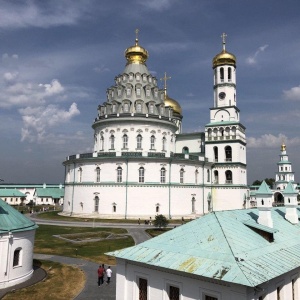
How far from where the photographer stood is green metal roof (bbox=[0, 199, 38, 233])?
18.8 metres

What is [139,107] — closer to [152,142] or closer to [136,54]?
[152,142]

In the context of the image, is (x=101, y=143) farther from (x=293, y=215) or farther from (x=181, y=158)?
(x=293, y=215)

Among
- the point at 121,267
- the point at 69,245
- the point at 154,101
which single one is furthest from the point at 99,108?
the point at 121,267

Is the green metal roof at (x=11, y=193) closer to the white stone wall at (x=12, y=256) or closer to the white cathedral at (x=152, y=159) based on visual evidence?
the white cathedral at (x=152, y=159)

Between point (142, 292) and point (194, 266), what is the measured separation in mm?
3323

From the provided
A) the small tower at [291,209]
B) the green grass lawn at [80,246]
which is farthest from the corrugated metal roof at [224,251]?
the green grass lawn at [80,246]

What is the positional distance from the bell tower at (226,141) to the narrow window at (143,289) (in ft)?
154

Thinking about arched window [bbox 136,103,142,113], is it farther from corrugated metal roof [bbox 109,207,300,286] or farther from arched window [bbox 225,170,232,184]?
corrugated metal roof [bbox 109,207,300,286]

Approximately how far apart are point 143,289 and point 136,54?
52.8 m

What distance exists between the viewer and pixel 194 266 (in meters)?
12.5

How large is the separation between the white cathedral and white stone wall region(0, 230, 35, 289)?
30717 mm

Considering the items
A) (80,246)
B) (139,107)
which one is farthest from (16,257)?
(139,107)

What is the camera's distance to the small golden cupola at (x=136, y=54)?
61.3 m

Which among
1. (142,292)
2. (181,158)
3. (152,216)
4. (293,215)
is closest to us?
(142,292)
